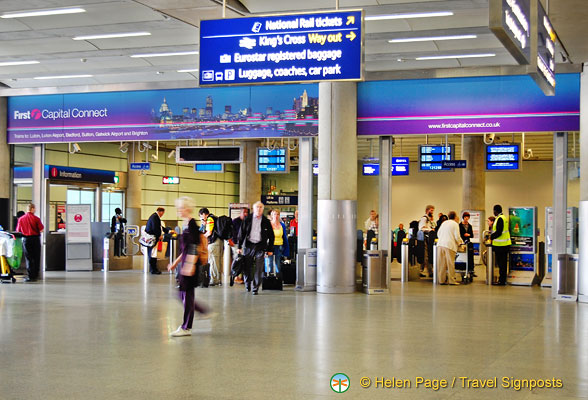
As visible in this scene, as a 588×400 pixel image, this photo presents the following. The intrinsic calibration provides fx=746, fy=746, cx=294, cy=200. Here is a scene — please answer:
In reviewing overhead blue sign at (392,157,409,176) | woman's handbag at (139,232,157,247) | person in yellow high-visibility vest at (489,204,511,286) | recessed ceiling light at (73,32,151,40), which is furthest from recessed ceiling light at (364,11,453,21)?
overhead blue sign at (392,157,409,176)

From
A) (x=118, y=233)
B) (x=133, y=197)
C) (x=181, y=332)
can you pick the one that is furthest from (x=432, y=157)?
(x=181, y=332)

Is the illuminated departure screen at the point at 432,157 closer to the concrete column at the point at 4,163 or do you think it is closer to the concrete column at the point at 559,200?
the concrete column at the point at 559,200

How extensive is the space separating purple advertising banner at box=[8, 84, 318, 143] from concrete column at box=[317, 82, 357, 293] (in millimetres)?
619

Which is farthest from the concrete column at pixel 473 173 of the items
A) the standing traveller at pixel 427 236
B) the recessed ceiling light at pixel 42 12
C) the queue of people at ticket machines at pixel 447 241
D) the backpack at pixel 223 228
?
the recessed ceiling light at pixel 42 12

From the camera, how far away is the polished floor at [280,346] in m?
5.78

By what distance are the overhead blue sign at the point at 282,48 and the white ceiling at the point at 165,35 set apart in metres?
2.32

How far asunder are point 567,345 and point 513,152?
470 inches

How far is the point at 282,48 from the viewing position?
27.2ft

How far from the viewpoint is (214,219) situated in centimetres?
1580

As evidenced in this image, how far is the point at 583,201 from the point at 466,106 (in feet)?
9.01

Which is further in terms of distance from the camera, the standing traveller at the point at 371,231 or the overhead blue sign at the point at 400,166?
the overhead blue sign at the point at 400,166

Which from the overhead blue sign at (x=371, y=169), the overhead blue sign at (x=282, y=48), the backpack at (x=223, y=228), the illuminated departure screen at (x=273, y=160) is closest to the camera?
the overhead blue sign at (x=282, y=48)

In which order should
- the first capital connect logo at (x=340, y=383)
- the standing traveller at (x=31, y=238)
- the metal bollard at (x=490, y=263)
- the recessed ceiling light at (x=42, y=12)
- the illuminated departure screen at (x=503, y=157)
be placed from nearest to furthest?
the first capital connect logo at (x=340, y=383), the recessed ceiling light at (x=42, y=12), the standing traveller at (x=31, y=238), the metal bollard at (x=490, y=263), the illuminated departure screen at (x=503, y=157)

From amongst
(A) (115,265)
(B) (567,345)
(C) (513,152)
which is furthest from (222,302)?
(C) (513,152)
